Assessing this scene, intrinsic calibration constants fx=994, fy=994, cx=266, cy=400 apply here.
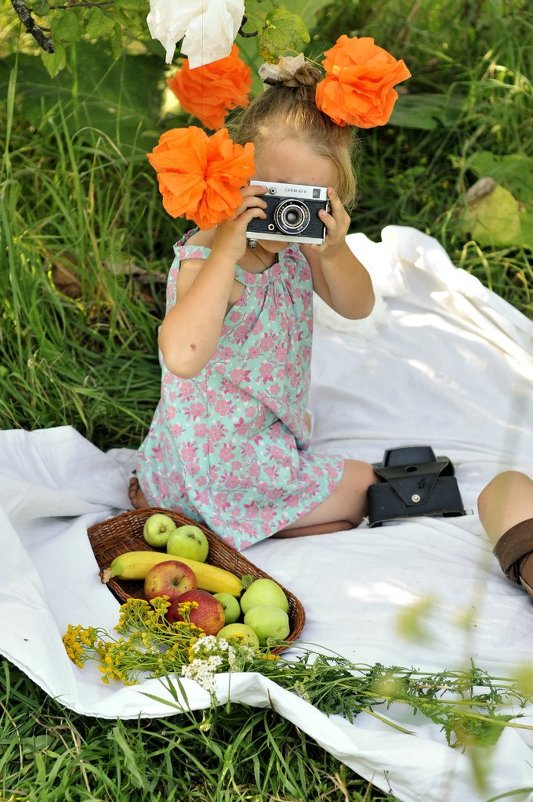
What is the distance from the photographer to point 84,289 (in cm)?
285

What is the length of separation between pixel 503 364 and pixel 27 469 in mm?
1331

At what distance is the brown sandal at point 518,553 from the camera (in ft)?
6.61

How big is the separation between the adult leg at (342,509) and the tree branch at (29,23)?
1182 mm

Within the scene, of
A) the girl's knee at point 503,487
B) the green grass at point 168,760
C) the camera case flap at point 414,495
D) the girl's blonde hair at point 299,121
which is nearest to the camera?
the green grass at point 168,760

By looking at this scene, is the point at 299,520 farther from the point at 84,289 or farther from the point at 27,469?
the point at 84,289

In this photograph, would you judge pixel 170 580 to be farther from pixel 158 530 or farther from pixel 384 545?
pixel 384 545

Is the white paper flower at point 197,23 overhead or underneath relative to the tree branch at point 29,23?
overhead

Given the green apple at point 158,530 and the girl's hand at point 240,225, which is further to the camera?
the green apple at point 158,530

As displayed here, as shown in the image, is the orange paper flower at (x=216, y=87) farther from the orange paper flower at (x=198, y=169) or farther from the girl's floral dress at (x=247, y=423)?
the orange paper flower at (x=198, y=169)

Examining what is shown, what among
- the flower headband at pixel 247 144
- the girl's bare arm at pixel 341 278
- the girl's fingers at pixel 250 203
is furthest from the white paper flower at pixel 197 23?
the girl's bare arm at pixel 341 278

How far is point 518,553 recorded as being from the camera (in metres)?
2.03

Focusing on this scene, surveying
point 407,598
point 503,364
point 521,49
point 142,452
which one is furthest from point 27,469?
point 521,49

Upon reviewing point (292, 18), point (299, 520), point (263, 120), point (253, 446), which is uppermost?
point (292, 18)

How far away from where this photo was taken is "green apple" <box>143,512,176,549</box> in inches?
86.4
